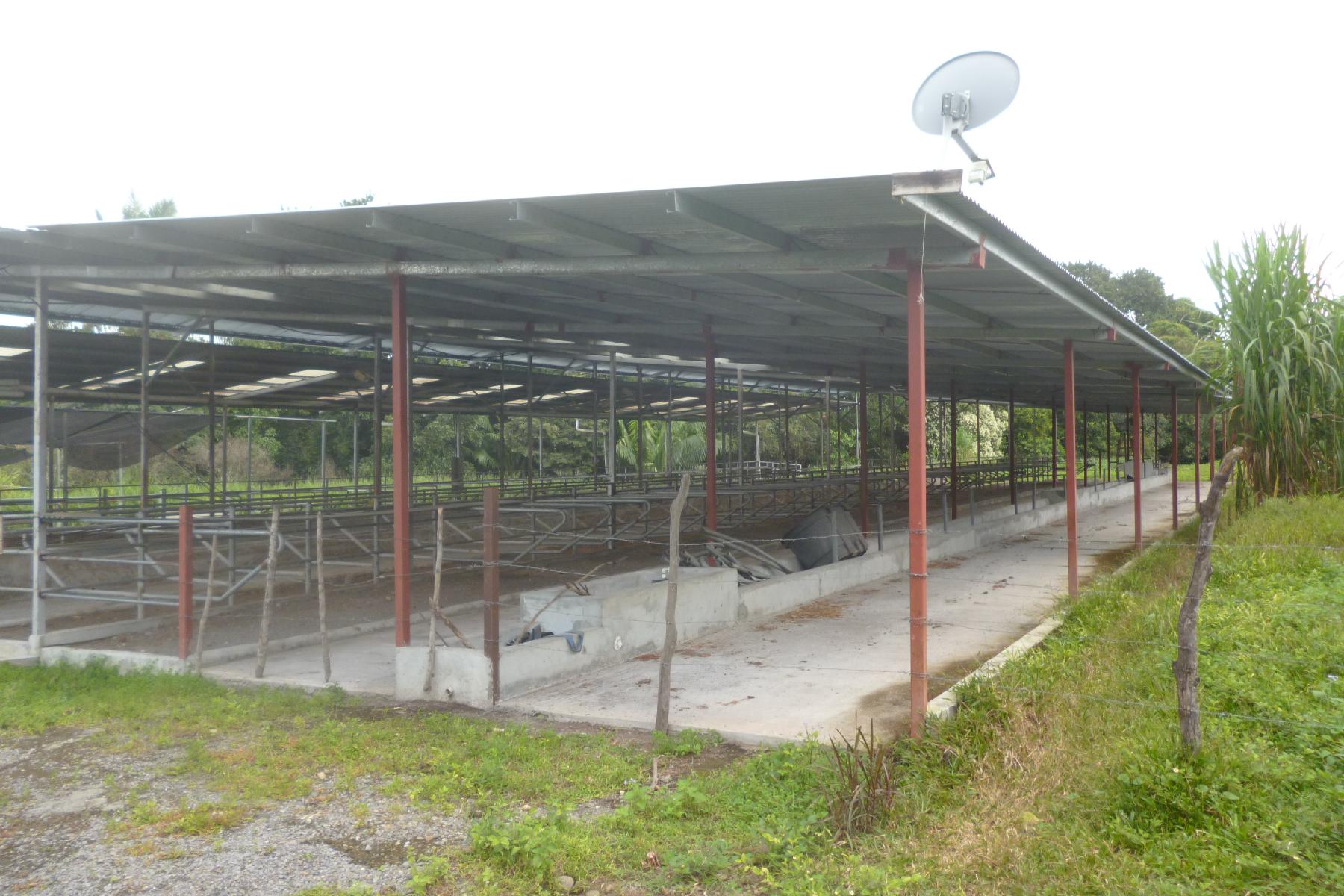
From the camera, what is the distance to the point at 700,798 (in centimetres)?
434

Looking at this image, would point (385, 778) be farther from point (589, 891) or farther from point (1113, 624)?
point (1113, 624)

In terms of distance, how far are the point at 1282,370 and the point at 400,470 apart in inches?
297

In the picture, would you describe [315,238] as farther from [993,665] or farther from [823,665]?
[993,665]

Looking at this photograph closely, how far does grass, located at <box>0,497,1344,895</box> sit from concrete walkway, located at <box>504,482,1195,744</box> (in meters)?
0.50

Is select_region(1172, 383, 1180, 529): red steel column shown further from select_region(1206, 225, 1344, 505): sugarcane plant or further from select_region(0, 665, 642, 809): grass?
select_region(0, 665, 642, 809): grass

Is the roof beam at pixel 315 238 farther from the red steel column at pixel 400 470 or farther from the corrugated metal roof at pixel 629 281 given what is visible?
the red steel column at pixel 400 470

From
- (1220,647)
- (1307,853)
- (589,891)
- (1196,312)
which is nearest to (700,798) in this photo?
(589,891)

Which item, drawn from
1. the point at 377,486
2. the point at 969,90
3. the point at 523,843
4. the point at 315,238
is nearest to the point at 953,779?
the point at 523,843

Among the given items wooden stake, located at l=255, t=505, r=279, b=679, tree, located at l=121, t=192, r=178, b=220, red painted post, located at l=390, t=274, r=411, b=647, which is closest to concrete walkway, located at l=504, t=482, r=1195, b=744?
red painted post, located at l=390, t=274, r=411, b=647

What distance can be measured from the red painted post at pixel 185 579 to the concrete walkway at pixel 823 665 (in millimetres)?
2730

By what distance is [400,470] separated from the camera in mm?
6723

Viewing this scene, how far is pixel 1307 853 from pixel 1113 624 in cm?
388

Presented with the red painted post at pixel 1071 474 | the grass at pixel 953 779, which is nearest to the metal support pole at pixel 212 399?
the grass at pixel 953 779

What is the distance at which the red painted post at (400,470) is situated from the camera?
261 inches
